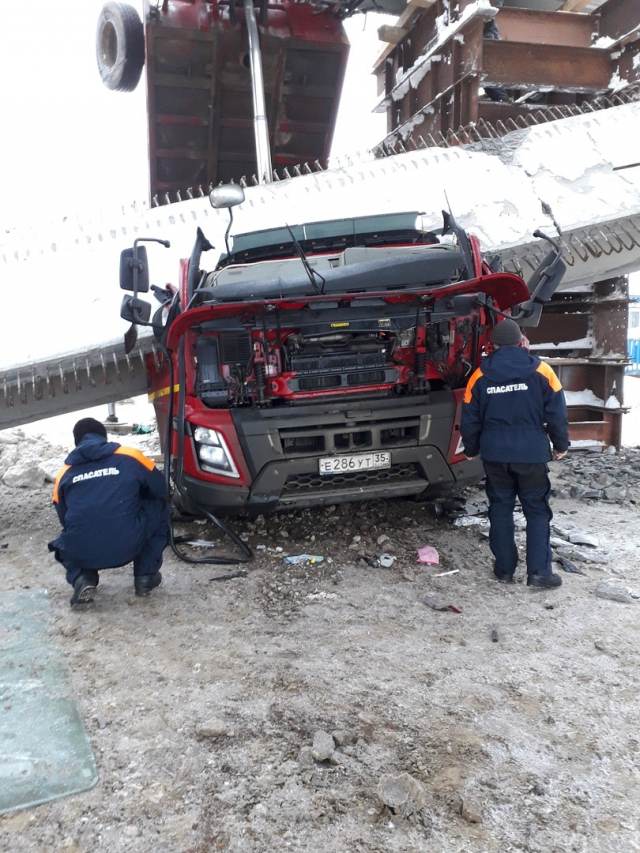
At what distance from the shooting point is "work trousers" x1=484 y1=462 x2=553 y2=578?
11.5 feet

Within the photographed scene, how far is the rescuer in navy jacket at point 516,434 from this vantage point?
3.48 metres

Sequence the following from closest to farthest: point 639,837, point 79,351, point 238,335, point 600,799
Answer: point 639,837, point 600,799, point 238,335, point 79,351

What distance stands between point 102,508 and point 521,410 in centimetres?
211

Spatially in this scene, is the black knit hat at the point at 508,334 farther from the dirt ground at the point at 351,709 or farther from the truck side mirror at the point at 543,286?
the dirt ground at the point at 351,709

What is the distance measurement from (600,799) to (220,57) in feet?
24.2

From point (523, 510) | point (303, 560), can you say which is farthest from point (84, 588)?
point (523, 510)

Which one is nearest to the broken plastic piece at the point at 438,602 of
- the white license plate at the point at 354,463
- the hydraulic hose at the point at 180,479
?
the white license plate at the point at 354,463

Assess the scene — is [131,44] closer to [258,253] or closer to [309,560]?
[258,253]

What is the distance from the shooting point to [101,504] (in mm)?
3236

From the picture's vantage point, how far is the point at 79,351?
495cm

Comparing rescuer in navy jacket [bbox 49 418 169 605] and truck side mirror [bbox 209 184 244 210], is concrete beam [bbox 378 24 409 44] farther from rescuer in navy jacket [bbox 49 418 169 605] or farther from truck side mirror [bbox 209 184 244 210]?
rescuer in navy jacket [bbox 49 418 169 605]

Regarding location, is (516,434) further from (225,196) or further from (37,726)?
(37,726)

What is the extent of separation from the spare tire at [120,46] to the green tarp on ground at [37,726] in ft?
20.3

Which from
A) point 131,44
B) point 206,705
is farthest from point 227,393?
point 131,44
